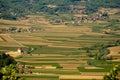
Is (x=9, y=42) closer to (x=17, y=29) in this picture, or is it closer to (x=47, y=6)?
(x=17, y=29)

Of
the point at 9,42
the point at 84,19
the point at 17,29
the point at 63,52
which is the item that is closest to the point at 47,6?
Answer: the point at 84,19

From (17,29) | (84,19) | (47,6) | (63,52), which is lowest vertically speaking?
(84,19)

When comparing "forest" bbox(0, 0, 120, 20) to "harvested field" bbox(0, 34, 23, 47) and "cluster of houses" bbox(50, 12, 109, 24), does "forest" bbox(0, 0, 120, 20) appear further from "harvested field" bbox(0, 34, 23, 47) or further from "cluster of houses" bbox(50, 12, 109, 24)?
"harvested field" bbox(0, 34, 23, 47)

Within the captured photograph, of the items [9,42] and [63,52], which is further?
[9,42]

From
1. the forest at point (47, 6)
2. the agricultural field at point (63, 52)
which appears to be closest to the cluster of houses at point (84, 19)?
the forest at point (47, 6)

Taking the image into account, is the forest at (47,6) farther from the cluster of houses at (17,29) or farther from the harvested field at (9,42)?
the harvested field at (9,42)

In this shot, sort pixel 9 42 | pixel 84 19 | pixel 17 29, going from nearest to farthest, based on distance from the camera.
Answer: pixel 9 42 < pixel 17 29 < pixel 84 19

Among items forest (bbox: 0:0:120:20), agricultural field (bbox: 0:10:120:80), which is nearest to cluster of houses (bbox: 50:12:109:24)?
forest (bbox: 0:0:120:20)

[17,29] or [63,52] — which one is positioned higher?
[63,52]
